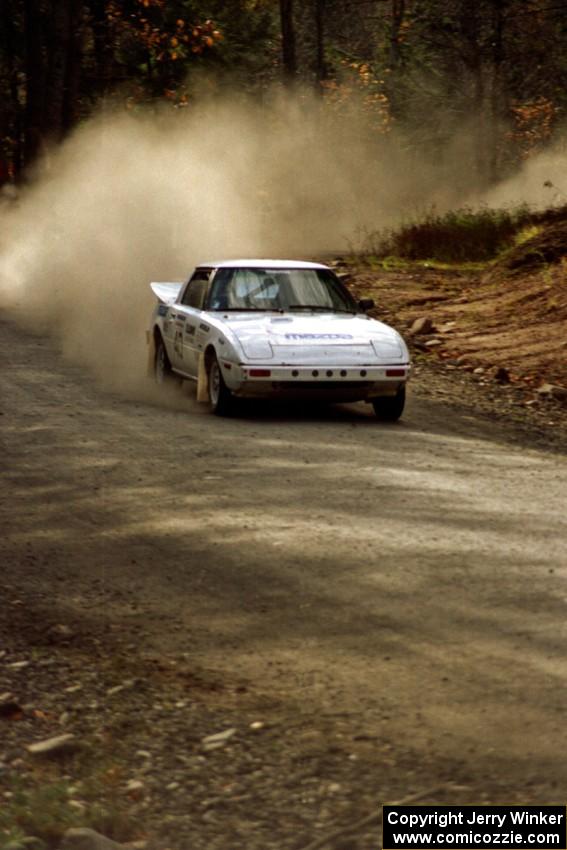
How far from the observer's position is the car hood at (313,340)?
13.0 m

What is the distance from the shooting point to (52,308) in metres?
26.3

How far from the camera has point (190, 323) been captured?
14414 mm

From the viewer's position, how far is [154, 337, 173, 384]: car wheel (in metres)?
15.7

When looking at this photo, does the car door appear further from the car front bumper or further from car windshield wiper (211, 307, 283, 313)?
the car front bumper

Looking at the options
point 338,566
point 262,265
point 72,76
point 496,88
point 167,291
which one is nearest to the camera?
point 338,566

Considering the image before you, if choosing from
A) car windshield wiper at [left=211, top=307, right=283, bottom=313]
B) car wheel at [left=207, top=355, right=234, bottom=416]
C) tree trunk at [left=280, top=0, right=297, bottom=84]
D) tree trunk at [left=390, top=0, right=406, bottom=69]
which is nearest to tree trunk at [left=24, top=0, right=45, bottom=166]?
tree trunk at [left=280, top=0, right=297, bottom=84]

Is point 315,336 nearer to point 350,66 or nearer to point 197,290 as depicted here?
point 197,290

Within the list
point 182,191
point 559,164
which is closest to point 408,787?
point 182,191

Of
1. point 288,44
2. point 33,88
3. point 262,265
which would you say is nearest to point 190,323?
point 262,265

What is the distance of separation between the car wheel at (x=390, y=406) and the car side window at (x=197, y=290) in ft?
6.57

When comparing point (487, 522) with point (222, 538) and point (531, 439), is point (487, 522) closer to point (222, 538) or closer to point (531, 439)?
point (222, 538)

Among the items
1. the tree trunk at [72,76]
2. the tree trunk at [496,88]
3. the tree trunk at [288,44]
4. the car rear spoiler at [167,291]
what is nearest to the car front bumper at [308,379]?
the car rear spoiler at [167,291]

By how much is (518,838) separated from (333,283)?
1038cm

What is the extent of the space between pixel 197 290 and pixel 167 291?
4.91ft
